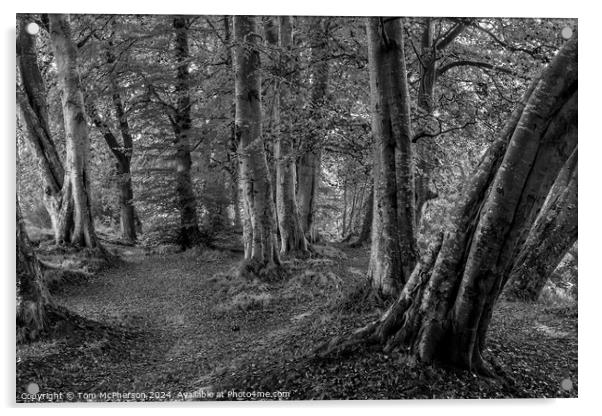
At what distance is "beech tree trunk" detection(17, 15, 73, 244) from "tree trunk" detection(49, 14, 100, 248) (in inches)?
2.3

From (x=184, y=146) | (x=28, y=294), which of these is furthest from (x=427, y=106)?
(x=28, y=294)

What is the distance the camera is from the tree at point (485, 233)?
255 cm

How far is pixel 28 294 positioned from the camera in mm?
3580

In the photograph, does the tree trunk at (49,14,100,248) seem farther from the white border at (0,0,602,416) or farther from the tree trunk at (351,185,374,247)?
the tree trunk at (351,185,374,247)

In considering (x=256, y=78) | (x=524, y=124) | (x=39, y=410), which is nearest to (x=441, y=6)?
(x=524, y=124)

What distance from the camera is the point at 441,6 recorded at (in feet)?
13.0

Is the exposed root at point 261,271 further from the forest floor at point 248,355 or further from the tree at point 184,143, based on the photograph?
the tree at point 184,143

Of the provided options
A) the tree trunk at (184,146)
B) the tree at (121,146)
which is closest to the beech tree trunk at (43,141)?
the tree at (121,146)

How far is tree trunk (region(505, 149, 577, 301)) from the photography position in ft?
12.7

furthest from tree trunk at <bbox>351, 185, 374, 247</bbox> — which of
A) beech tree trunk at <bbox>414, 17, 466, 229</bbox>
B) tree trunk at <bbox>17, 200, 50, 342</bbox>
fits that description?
tree trunk at <bbox>17, 200, 50, 342</bbox>

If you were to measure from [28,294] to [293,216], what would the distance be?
15.8ft

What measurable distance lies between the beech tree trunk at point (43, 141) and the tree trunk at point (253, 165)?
242 cm

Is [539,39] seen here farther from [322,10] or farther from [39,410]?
[39,410]

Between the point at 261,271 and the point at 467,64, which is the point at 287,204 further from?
the point at 467,64
